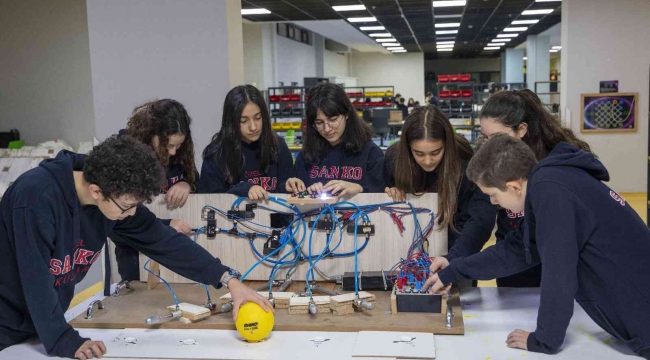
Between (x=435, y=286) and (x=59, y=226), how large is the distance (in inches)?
44.9

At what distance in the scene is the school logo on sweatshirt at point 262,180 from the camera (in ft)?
8.93

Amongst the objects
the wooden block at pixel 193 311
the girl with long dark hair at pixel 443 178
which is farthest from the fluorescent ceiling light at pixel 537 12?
the wooden block at pixel 193 311

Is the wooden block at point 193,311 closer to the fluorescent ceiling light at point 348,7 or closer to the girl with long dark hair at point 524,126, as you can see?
the girl with long dark hair at point 524,126

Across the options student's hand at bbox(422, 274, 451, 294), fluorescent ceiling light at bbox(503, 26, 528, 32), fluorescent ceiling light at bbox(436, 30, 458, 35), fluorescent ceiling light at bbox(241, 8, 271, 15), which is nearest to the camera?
student's hand at bbox(422, 274, 451, 294)

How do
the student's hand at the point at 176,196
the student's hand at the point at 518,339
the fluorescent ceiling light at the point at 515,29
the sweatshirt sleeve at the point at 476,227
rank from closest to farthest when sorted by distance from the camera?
the student's hand at the point at 518,339 → the sweatshirt sleeve at the point at 476,227 → the student's hand at the point at 176,196 → the fluorescent ceiling light at the point at 515,29

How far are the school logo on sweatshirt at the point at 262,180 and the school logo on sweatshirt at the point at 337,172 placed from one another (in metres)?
0.17

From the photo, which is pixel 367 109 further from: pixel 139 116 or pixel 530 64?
pixel 139 116

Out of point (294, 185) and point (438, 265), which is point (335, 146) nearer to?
point (294, 185)

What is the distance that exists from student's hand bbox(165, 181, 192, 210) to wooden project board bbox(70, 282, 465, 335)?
1.21 feet

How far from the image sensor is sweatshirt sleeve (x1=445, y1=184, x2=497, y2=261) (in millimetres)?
2188

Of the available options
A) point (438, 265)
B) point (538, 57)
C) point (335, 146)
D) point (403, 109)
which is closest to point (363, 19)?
point (403, 109)

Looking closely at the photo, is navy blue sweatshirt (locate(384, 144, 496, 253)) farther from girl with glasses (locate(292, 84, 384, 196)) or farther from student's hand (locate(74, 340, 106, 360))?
student's hand (locate(74, 340, 106, 360))

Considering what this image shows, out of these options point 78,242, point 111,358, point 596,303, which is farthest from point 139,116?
point 596,303

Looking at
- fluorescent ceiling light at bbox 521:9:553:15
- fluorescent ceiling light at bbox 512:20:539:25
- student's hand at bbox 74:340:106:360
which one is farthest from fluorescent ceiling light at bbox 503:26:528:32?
student's hand at bbox 74:340:106:360
